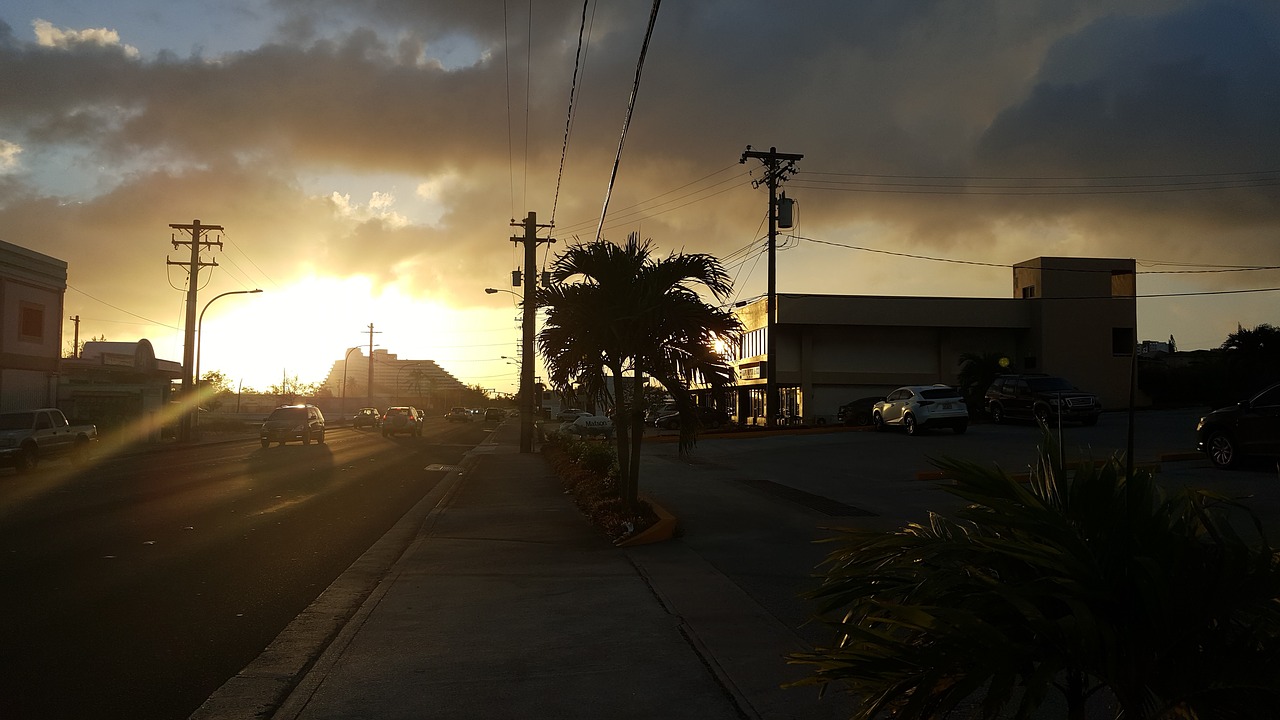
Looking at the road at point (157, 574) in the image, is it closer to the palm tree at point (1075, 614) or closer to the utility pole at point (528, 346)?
the palm tree at point (1075, 614)

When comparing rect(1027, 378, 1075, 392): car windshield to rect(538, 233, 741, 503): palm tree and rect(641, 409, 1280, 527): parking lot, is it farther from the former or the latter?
rect(538, 233, 741, 503): palm tree

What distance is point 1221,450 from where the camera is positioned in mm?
16750

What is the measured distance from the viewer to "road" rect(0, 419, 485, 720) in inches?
217

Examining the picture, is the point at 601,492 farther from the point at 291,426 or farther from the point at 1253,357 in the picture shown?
the point at 1253,357

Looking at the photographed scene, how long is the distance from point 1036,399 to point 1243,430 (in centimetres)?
1427

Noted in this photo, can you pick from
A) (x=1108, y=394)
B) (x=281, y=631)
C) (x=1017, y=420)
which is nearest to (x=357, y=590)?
(x=281, y=631)

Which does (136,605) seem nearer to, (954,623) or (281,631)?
(281,631)

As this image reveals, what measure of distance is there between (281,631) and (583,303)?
19.9 ft

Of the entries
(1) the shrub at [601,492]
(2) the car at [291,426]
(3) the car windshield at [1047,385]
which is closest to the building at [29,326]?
(2) the car at [291,426]

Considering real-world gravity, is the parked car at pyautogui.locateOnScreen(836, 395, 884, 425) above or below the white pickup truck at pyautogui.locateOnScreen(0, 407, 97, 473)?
above

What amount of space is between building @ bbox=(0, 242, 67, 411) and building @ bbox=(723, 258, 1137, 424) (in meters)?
33.1

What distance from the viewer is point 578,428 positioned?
141 ft

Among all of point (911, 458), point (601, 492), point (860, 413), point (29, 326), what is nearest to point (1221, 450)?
point (911, 458)

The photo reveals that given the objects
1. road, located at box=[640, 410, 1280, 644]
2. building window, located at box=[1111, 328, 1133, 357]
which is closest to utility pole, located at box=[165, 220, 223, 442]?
road, located at box=[640, 410, 1280, 644]
